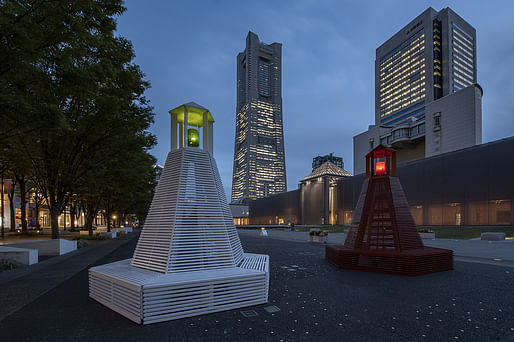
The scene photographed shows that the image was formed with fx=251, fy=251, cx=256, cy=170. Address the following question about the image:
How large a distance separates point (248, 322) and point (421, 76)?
12025 cm

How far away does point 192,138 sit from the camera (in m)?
7.26

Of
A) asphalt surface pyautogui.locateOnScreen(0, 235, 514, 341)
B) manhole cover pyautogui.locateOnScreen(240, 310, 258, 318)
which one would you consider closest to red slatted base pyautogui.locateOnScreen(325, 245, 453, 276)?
asphalt surface pyautogui.locateOnScreen(0, 235, 514, 341)

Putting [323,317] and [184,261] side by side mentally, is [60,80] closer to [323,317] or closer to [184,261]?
[184,261]

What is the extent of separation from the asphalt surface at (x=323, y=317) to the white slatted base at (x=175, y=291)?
0.56ft

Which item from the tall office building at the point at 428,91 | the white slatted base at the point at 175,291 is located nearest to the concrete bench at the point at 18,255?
the white slatted base at the point at 175,291

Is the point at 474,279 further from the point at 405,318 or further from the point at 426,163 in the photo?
the point at 426,163

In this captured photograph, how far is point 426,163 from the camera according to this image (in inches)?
1604

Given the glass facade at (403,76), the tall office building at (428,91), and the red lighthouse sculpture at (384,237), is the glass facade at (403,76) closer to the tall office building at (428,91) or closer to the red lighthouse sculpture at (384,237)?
the tall office building at (428,91)

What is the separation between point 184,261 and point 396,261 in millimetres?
7135

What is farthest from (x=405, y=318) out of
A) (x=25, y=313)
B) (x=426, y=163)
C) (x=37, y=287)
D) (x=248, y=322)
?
(x=426, y=163)

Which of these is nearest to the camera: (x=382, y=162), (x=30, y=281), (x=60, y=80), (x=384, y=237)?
(x=30, y=281)

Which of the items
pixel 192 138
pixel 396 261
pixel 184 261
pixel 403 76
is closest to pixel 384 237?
pixel 396 261

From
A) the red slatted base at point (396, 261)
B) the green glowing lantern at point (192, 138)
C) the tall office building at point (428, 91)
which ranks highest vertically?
the tall office building at point (428, 91)

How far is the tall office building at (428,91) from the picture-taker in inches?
2359
